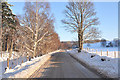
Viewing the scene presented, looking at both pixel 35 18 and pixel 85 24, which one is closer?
pixel 35 18

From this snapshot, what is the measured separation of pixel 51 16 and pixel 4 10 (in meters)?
7.13

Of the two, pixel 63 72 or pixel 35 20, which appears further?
pixel 35 20

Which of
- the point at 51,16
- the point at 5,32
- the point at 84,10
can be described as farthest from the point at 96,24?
the point at 5,32

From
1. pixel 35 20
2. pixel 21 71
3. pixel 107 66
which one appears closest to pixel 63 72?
pixel 21 71

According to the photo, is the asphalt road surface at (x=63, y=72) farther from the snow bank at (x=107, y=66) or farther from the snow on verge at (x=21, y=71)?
the snow bank at (x=107, y=66)

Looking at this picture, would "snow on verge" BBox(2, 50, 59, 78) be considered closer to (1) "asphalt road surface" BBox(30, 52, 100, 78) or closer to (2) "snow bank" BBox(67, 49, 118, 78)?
(1) "asphalt road surface" BBox(30, 52, 100, 78)

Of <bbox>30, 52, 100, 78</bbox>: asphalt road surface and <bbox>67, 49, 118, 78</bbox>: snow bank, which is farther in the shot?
<bbox>67, 49, 118, 78</bbox>: snow bank

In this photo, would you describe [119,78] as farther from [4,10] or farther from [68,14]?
[68,14]

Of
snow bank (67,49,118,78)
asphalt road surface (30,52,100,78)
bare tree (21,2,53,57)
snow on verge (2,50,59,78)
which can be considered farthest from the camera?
bare tree (21,2,53,57)

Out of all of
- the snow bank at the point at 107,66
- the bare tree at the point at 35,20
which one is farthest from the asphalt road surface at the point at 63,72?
the bare tree at the point at 35,20

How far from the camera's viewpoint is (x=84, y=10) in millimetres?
24984

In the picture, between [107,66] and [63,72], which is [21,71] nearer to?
[63,72]

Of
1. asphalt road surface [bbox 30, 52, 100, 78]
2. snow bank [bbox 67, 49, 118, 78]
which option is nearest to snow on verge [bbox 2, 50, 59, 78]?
asphalt road surface [bbox 30, 52, 100, 78]

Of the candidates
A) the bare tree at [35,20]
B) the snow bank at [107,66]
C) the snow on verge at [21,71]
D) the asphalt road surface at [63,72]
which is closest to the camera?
the snow on verge at [21,71]
